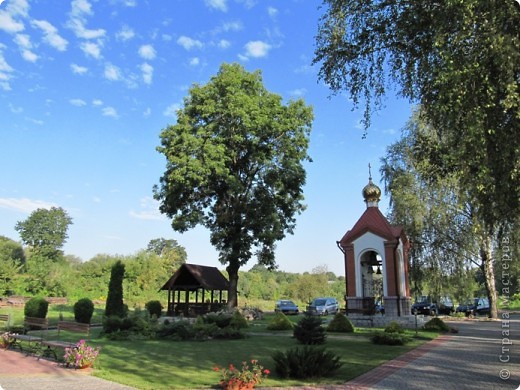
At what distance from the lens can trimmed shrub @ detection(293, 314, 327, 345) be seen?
15.0 m

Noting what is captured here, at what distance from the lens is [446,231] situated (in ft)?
94.7

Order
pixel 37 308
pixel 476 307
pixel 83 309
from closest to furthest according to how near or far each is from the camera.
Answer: pixel 37 308 → pixel 83 309 → pixel 476 307

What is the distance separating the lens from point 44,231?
8944 cm

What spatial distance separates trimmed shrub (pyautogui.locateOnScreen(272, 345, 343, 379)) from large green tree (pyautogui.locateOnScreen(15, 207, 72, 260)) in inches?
3467

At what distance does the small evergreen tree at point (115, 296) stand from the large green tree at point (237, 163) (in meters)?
5.51

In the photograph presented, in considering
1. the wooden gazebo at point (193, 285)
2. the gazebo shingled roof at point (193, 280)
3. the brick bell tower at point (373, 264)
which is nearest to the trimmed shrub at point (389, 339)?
the brick bell tower at point (373, 264)

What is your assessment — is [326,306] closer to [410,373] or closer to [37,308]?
[37,308]

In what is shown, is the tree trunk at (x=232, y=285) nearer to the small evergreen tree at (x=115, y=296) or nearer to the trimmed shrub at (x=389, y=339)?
the small evergreen tree at (x=115, y=296)

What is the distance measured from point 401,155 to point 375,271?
1069cm

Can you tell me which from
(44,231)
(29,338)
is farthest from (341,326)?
(44,231)

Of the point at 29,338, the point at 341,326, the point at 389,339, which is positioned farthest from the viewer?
the point at 341,326

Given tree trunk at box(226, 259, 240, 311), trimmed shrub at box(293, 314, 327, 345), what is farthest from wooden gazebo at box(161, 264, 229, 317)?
trimmed shrub at box(293, 314, 327, 345)

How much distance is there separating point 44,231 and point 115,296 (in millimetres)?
75631

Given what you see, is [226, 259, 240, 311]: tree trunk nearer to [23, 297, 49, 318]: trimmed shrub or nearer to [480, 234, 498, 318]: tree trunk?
[23, 297, 49, 318]: trimmed shrub
